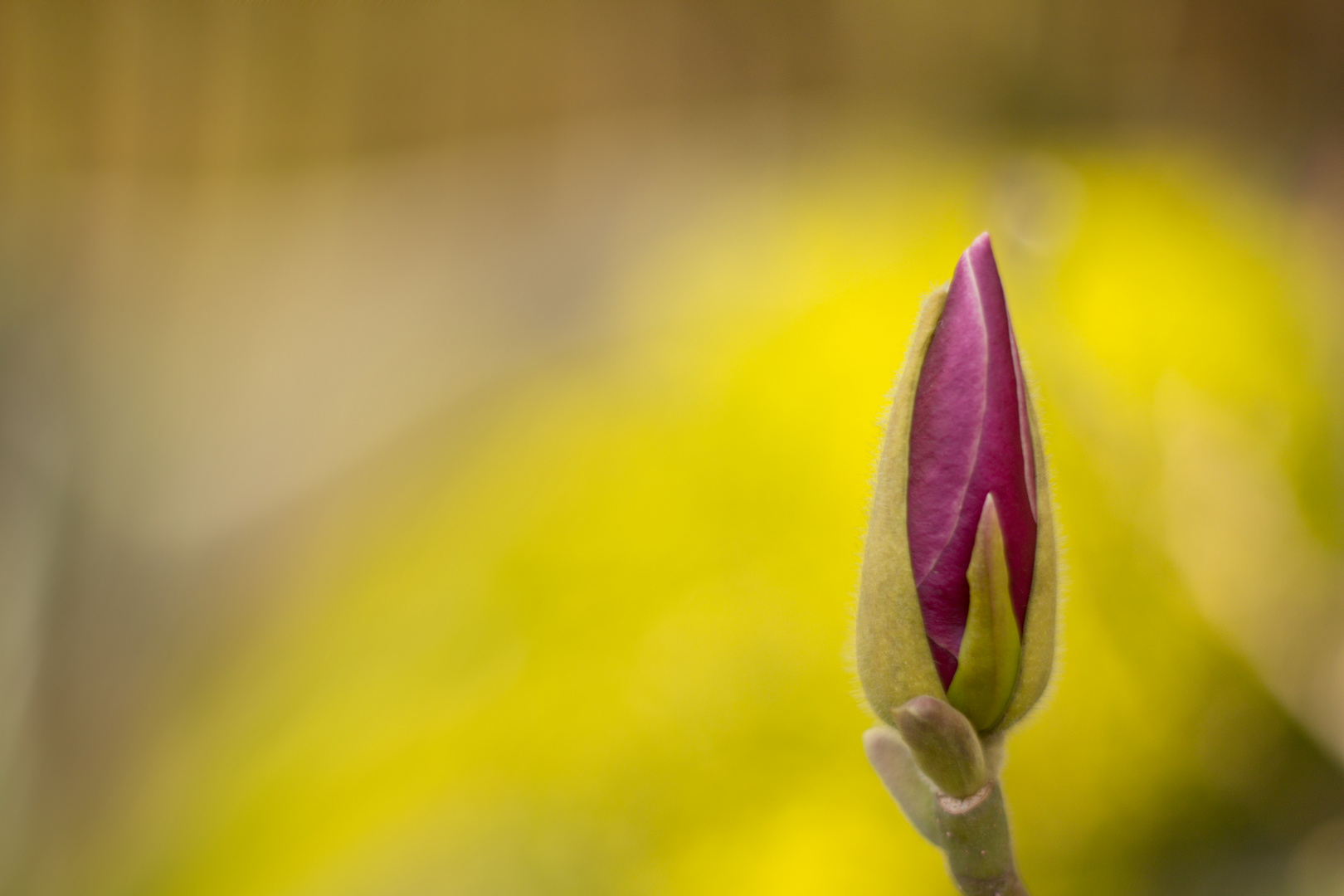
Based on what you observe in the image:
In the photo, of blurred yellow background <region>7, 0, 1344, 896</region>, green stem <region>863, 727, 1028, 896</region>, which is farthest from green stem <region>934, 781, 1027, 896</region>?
blurred yellow background <region>7, 0, 1344, 896</region>

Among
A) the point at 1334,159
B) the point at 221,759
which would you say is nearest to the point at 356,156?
the point at 221,759

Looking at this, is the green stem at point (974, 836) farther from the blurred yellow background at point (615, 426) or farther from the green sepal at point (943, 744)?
the blurred yellow background at point (615, 426)

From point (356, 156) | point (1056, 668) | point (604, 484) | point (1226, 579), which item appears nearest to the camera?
point (1056, 668)

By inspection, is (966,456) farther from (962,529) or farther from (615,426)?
(615,426)

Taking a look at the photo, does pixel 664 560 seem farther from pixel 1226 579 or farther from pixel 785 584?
pixel 1226 579

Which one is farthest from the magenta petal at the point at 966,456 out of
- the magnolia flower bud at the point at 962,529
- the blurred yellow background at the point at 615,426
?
the blurred yellow background at the point at 615,426

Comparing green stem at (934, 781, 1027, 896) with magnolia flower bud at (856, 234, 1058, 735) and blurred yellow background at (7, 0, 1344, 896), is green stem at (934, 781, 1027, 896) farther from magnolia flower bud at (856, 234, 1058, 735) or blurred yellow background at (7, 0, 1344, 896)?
blurred yellow background at (7, 0, 1344, 896)

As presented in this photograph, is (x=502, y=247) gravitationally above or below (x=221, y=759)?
above
